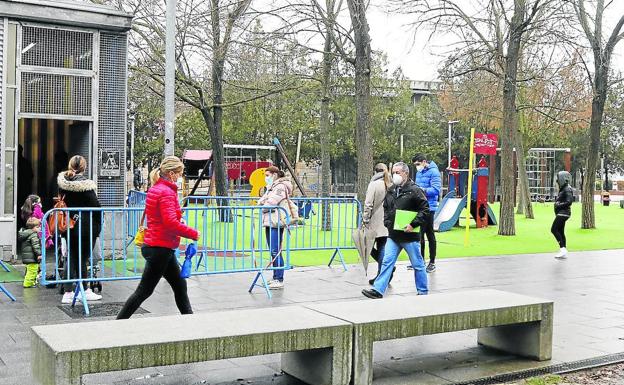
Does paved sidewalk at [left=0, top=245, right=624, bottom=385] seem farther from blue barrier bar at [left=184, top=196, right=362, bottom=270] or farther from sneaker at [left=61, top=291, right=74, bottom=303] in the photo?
blue barrier bar at [left=184, top=196, right=362, bottom=270]

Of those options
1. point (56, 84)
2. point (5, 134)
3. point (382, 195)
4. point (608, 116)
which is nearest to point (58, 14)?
point (56, 84)

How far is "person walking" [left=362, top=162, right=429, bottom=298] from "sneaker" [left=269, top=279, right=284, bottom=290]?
1.65m

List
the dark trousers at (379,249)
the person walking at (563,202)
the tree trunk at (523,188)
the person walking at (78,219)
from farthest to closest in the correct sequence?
1. the tree trunk at (523,188)
2. the person walking at (563,202)
3. the dark trousers at (379,249)
4. the person walking at (78,219)

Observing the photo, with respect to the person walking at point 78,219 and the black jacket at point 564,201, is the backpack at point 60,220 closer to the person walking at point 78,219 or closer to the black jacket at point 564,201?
the person walking at point 78,219

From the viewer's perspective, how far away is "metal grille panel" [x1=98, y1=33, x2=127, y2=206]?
42.9 feet

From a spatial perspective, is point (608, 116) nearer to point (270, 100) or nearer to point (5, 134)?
point (270, 100)

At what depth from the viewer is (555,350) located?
23.4 feet

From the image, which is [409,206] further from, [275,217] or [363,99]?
[363,99]

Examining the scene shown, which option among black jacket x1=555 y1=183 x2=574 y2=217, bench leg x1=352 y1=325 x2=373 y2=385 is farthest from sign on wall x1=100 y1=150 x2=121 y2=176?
black jacket x1=555 y1=183 x2=574 y2=217

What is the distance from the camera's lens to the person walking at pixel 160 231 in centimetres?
707

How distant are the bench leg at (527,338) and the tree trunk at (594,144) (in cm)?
1703

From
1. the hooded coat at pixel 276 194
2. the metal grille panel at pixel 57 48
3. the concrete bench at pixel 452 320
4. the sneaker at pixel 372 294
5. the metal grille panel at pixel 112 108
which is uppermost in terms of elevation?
the metal grille panel at pixel 57 48

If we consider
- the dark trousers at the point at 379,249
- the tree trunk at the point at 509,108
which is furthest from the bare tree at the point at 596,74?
the dark trousers at the point at 379,249

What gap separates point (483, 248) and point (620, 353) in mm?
10002
